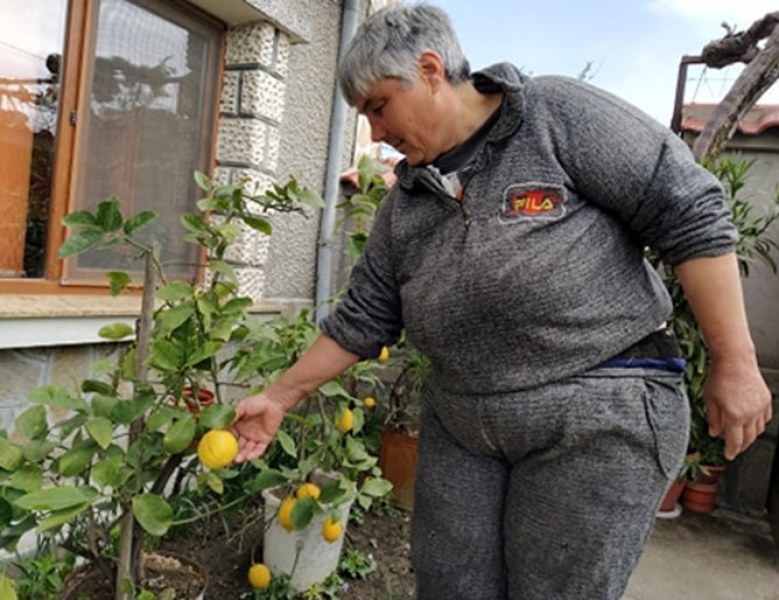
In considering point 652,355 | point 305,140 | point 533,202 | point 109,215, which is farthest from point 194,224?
point 305,140

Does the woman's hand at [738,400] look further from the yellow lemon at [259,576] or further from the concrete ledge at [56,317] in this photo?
the concrete ledge at [56,317]

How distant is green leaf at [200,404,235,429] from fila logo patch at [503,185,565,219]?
655 mm

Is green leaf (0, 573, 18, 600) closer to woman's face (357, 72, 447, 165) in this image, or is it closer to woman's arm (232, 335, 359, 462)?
woman's arm (232, 335, 359, 462)

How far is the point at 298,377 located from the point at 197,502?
1272 mm

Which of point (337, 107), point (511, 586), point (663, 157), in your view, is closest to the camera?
point (663, 157)

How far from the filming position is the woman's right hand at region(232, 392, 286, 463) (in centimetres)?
144

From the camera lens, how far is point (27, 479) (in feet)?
3.74

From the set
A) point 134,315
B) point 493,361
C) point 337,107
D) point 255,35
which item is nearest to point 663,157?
point 493,361

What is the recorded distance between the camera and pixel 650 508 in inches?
48.2

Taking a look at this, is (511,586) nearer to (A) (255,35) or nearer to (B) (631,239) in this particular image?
(B) (631,239)

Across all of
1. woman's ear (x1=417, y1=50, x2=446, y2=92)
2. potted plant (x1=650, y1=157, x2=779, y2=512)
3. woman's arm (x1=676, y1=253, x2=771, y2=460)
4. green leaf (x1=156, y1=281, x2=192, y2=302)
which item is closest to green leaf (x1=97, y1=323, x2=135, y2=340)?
green leaf (x1=156, y1=281, x2=192, y2=302)

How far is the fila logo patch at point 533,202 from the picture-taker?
45.9 inches

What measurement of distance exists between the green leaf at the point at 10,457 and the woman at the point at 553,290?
2.65 ft

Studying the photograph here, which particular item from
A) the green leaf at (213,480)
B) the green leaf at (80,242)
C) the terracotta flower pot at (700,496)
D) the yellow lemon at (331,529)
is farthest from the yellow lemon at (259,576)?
the terracotta flower pot at (700,496)
